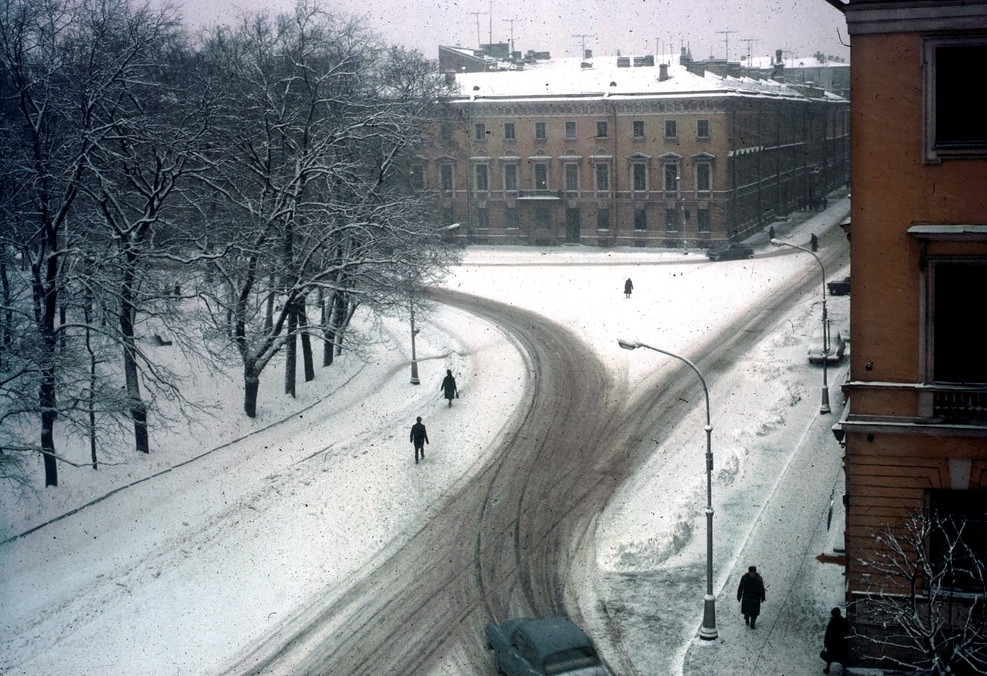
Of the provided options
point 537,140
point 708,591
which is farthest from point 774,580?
point 537,140

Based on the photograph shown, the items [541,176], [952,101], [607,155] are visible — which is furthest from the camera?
[541,176]

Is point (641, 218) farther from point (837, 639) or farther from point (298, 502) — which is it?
point (837, 639)

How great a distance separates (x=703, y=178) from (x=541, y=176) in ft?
37.0

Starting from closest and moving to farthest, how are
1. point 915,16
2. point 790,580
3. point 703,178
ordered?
point 915,16 < point 790,580 < point 703,178

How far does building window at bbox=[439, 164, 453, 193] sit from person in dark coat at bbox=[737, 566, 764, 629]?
54.3m

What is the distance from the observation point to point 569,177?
226 ft

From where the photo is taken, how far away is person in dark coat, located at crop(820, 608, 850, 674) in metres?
17.8

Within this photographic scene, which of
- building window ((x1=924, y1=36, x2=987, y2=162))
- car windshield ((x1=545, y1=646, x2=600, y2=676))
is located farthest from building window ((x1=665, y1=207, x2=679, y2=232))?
car windshield ((x1=545, y1=646, x2=600, y2=676))

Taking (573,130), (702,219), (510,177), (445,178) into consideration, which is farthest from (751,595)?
(445,178)

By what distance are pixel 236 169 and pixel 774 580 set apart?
2248cm

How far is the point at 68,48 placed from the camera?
26.1 meters

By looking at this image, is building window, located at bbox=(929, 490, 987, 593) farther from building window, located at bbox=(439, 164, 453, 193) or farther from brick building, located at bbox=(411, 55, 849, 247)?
building window, located at bbox=(439, 164, 453, 193)

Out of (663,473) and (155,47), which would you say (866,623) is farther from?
(155,47)

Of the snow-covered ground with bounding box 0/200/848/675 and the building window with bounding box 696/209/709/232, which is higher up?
the building window with bounding box 696/209/709/232
